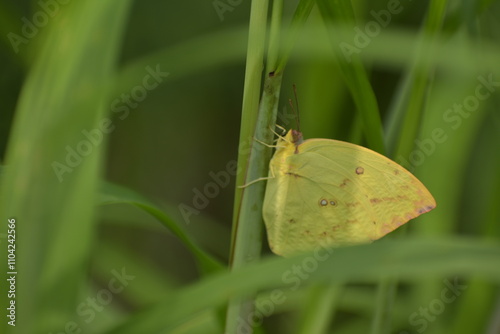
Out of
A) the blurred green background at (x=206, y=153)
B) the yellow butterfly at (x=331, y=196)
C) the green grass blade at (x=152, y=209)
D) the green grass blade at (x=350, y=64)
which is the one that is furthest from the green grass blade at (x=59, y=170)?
the yellow butterfly at (x=331, y=196)

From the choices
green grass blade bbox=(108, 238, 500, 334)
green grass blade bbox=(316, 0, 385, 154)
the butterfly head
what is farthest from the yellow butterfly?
green grass blade bbox=(108, 238, 500, 334)

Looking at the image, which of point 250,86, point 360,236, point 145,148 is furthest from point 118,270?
point 250,86

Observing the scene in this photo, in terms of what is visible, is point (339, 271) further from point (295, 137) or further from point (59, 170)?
point (295, 137)

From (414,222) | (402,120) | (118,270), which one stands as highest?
(402,120)

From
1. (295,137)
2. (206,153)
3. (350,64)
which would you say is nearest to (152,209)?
(350,64)

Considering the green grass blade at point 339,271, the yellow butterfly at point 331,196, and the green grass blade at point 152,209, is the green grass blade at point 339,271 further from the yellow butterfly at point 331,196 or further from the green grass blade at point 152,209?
the yellow butterfly at point 331,196

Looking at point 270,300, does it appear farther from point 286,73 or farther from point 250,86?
point 250,86
